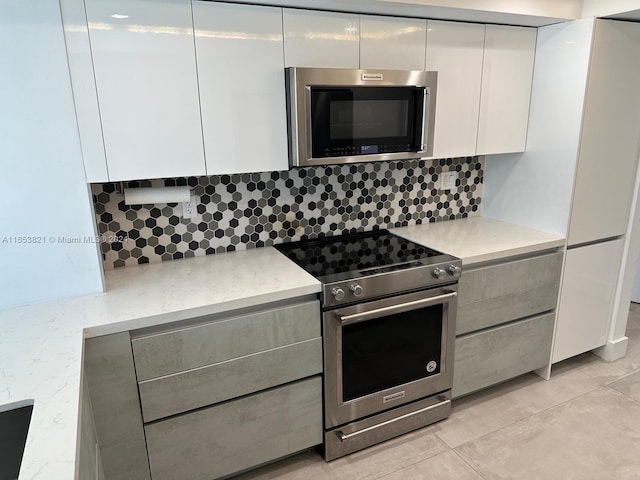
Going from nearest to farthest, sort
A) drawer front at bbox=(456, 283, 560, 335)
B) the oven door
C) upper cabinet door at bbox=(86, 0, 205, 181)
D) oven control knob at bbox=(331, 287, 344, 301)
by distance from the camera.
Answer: upper cabinet door at bbox=(86, 0, 205, 181) → oven control knob at bbox=(331, 287, 344, 301) → the oven door → drawer front at bbox=(456, 283, 560, 335)

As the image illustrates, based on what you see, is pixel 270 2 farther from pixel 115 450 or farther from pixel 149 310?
pixel 115 450

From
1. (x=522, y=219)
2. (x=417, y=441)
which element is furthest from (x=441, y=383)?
(x=522, y=219)

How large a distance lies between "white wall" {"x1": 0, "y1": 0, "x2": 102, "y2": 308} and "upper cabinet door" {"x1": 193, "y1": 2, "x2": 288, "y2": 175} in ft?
1.65

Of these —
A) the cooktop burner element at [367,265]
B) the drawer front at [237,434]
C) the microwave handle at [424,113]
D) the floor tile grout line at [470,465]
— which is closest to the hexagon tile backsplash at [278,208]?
the cooktop burner element at [367,265]

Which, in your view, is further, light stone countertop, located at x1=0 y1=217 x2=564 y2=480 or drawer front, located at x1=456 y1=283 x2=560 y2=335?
drawer front, located at x1=456 y1=283 x2=560 y2=335

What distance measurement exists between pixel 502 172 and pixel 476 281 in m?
0.93

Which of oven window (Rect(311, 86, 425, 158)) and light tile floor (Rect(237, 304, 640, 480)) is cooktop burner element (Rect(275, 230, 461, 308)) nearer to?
oven window (Rect(311, 86, 425, 158))

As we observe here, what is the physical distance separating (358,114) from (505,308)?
1.32 meters

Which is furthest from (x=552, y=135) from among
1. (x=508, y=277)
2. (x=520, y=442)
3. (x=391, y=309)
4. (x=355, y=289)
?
(x=520, y=442)

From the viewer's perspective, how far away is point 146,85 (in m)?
1.74

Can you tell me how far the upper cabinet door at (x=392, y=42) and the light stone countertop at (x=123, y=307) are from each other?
944 mm

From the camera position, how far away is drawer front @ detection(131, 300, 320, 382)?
167cm

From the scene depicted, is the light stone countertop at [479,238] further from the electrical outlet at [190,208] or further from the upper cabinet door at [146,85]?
the upper cabinet door at [146,85]

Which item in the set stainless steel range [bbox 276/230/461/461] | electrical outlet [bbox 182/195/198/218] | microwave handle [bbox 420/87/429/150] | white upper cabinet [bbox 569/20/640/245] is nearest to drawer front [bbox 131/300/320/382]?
stainless steel range [bbox 276/230/461/461]
